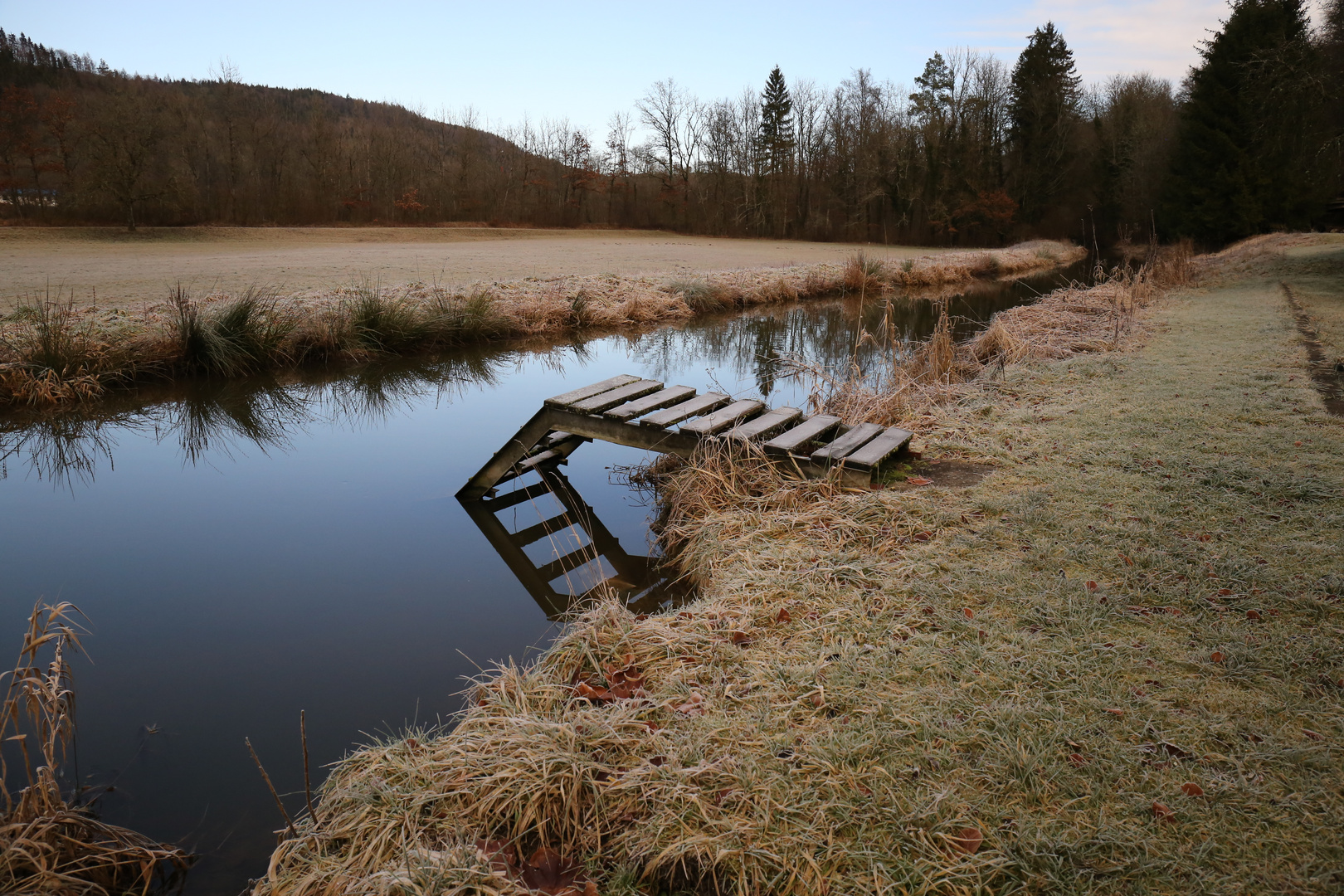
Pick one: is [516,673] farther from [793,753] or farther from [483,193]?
[483,193]

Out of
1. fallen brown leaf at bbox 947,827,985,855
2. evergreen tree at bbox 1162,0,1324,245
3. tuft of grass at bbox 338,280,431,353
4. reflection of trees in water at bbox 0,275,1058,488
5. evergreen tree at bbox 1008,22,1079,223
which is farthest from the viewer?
evergreen tree at bbox 1008,22,1079,223

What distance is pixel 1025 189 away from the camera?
41094 millimetres

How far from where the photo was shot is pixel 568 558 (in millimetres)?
4496

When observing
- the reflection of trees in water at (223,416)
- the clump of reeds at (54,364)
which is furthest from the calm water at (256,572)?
the clump of reeds at (54,364)

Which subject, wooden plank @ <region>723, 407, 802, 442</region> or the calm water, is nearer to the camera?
the calm water

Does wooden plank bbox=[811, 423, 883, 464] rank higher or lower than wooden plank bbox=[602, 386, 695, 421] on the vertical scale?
lower

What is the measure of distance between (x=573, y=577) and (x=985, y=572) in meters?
2.16

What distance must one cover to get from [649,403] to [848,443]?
51.3 inches

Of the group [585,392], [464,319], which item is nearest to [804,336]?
[464,319]

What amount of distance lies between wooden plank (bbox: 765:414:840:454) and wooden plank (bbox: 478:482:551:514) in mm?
1695

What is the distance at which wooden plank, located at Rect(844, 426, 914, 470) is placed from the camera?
4.08 meters

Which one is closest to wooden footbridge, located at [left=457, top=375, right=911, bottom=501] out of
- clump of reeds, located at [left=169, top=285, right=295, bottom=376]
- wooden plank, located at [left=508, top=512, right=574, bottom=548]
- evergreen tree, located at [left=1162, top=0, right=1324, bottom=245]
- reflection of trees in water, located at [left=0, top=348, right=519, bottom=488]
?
wooden plank, located at [left=508, top=512, right=574, bottom=548]

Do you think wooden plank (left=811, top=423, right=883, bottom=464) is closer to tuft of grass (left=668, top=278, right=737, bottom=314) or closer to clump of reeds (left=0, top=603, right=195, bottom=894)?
clump of reeds (left=0, top=603, right=195, bottom=894)

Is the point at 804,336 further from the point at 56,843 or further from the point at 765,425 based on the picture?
the point at 56,843
